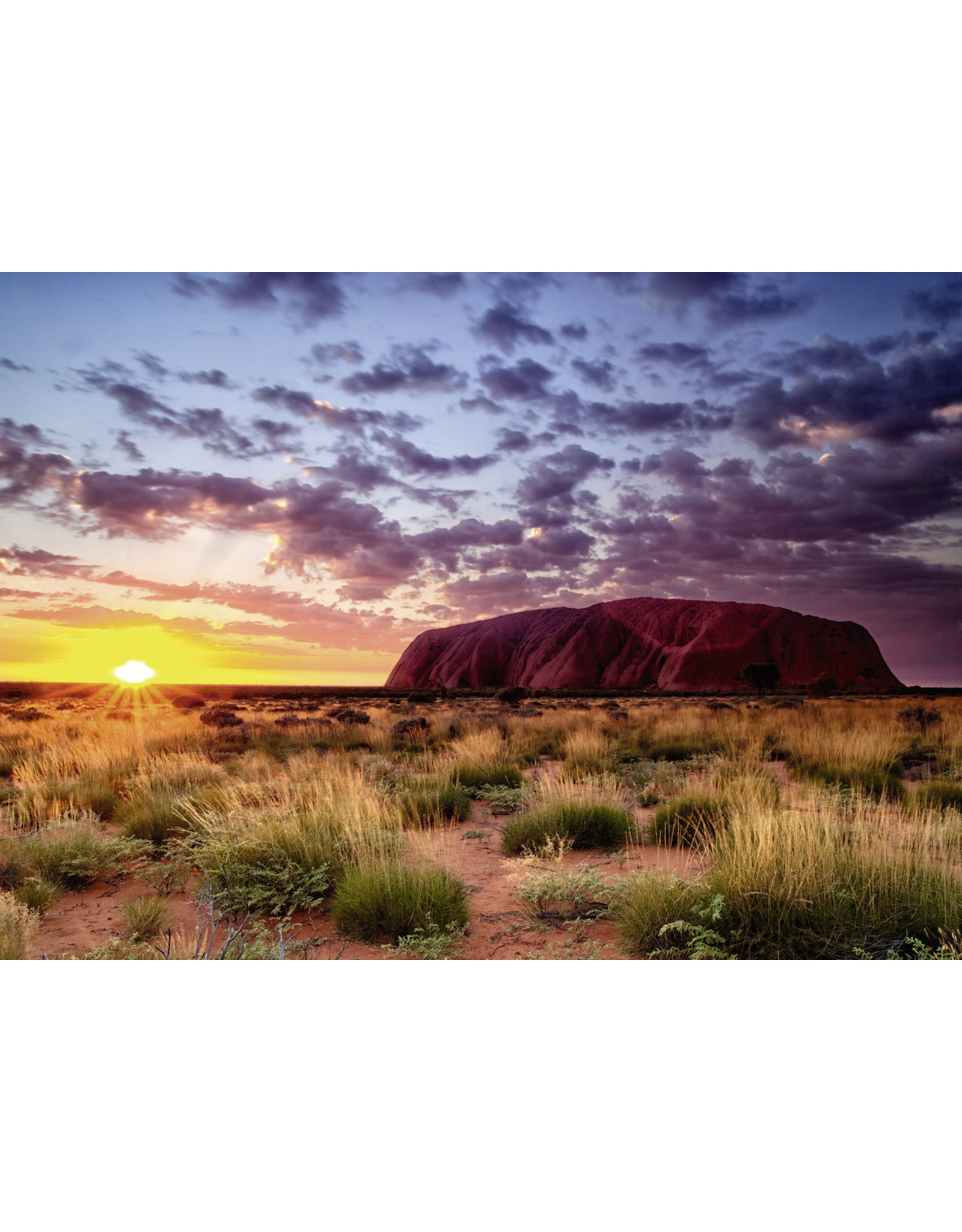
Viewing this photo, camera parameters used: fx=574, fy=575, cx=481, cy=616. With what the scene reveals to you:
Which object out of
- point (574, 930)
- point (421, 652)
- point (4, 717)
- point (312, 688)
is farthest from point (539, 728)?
point (421, 652)

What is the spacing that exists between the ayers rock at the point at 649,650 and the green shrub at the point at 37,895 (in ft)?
147

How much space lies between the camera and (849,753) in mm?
8211

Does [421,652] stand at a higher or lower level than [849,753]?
lower

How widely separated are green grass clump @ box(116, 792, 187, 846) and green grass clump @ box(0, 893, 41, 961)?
1802 mm

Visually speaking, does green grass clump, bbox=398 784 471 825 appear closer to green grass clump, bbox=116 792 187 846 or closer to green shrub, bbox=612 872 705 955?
green grass clump, bbox=116 792 187 846

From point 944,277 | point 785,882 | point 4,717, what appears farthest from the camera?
point 4,717

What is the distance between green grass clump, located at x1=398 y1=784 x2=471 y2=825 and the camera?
5.66 meters

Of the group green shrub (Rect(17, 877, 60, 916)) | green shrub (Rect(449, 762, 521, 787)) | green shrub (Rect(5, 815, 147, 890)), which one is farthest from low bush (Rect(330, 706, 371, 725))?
green shrub (Rect(17, 877, 60, 916))

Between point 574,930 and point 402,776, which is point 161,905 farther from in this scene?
point 402,776

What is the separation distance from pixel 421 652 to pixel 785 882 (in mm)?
65385

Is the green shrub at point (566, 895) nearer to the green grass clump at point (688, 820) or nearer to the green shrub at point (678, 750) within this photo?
the green grass clump at point (688, 820)

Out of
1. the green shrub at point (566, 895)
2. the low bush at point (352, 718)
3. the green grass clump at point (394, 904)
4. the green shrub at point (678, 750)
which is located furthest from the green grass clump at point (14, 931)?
the low bush at point (352, 718)

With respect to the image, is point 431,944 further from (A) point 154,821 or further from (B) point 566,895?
(A) point 154,821

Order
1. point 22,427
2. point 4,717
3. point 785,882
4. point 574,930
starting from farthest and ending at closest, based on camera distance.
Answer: point 4,717, point 22,427, point 574,930, point 785,882
